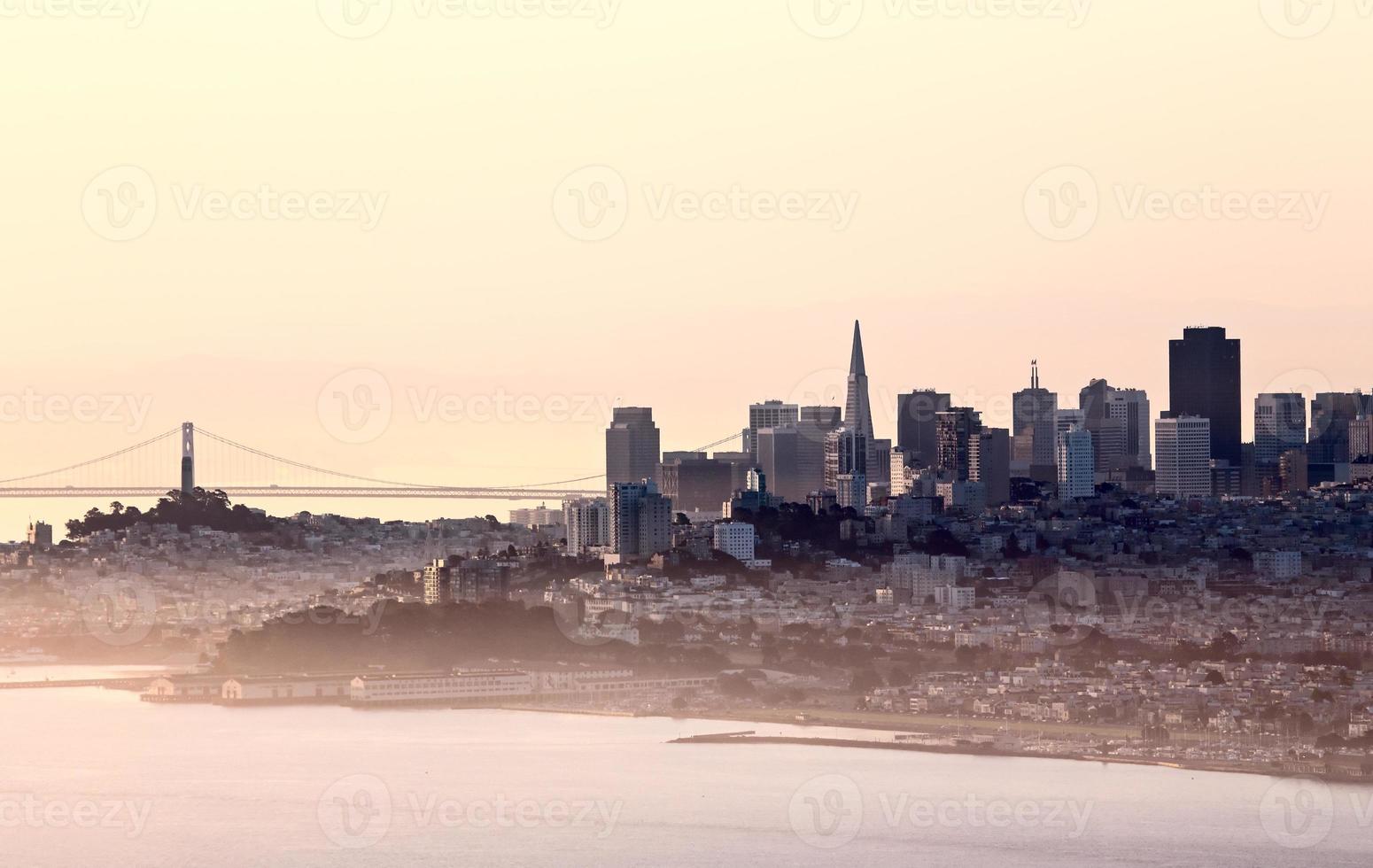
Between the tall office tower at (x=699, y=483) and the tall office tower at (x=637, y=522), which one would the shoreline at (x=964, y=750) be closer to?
the tall office tower at (x=637, y=522)

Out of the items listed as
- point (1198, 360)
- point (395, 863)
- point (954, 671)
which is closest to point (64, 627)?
point (954, 671)

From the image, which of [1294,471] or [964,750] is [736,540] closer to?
[1294,471]

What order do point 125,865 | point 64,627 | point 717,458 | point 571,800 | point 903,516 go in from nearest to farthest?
point 125,865 < point 571,800 < point 64,627 < point 903,516 < point 717,458

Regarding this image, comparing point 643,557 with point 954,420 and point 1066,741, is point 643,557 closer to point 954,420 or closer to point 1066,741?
point 954,420

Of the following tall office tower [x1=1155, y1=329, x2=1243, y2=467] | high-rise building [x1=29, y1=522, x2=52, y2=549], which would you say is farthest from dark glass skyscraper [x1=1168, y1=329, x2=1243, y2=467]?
high-rise building [x1=29, y1=522, x2=52, y2=549]

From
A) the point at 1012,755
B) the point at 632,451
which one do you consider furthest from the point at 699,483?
the point at 1012,755

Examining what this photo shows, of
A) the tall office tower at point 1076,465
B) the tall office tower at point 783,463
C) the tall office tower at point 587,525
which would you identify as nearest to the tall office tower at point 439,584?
the tall office tower at point 587,525
